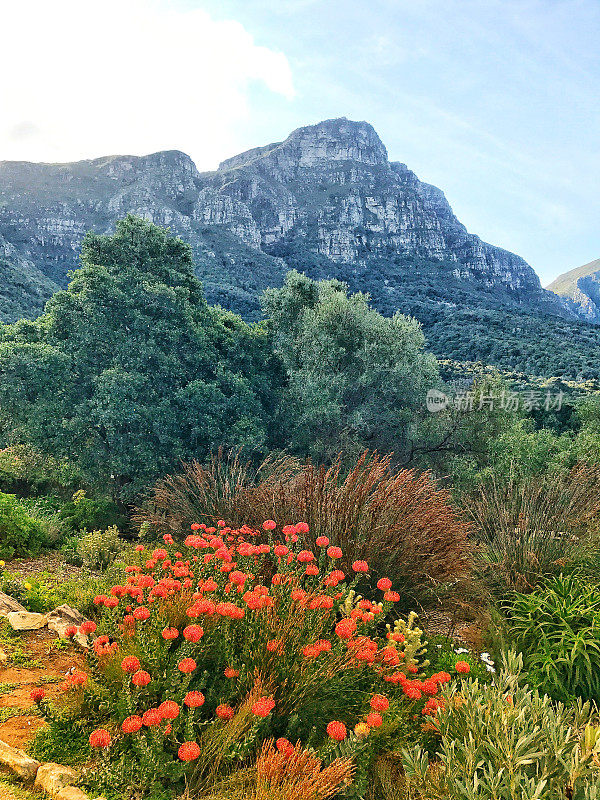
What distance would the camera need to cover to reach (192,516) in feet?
20.6

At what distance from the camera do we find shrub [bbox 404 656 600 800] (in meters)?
1.39

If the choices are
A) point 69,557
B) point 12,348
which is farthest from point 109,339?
point 69,557

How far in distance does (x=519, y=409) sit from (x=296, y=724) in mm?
12716

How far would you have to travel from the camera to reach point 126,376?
958cm

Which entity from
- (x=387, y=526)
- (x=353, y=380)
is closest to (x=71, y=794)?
(x=387, y=526)

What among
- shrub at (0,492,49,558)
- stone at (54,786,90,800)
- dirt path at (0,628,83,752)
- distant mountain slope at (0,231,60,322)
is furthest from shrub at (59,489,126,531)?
distant mountain slope at (0,231,60,322)

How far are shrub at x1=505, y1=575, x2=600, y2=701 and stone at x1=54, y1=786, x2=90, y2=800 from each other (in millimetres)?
2338

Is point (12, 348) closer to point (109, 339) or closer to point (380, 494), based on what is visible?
point (109, 339)

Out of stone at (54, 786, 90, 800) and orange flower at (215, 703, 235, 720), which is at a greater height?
orange flower at (215, 703, 235, 720)

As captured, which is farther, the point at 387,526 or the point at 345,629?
the point at 387,526

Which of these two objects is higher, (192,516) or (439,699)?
(439,699)

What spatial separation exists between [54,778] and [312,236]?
2807 inches

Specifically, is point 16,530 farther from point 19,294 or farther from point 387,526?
point 19,294

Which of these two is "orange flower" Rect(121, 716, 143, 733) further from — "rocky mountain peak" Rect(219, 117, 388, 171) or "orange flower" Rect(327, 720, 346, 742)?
"rocky mountain peak" Rect(219, 117, 388, 171)
